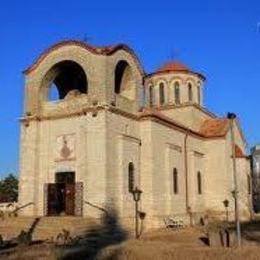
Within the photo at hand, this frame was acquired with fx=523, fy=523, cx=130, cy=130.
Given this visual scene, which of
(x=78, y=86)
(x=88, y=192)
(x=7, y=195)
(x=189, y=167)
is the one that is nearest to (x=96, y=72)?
(x=78, y=86)

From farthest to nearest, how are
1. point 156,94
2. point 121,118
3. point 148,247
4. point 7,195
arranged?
point 7,195, point 156,94, point 121,118, point 148,247

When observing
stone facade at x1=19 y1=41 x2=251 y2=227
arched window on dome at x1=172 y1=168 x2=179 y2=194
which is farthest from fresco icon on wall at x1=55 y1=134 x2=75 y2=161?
arched window on dome at x1=172 y1=168 x2=179 y2=194

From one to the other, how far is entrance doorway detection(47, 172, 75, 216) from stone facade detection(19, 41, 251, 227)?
0.28 metres

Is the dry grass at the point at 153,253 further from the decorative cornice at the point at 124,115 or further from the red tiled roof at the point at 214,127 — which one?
the red tiled roof at the point at 214,127

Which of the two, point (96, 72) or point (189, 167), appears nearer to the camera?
point (96, 72)

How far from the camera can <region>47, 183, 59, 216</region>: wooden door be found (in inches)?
1205

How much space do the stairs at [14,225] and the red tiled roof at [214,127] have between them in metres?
16.9

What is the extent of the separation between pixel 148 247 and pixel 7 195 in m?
62.3

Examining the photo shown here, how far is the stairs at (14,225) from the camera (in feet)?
86.9

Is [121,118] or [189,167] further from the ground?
[121,118]

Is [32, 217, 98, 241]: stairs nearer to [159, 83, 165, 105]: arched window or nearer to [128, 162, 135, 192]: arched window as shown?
[128, 162, 135, 192]: arched window

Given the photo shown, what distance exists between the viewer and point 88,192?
93.7 feet

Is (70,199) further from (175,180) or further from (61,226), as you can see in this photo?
(175,180)

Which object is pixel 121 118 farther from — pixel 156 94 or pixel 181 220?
pixel 156 94
